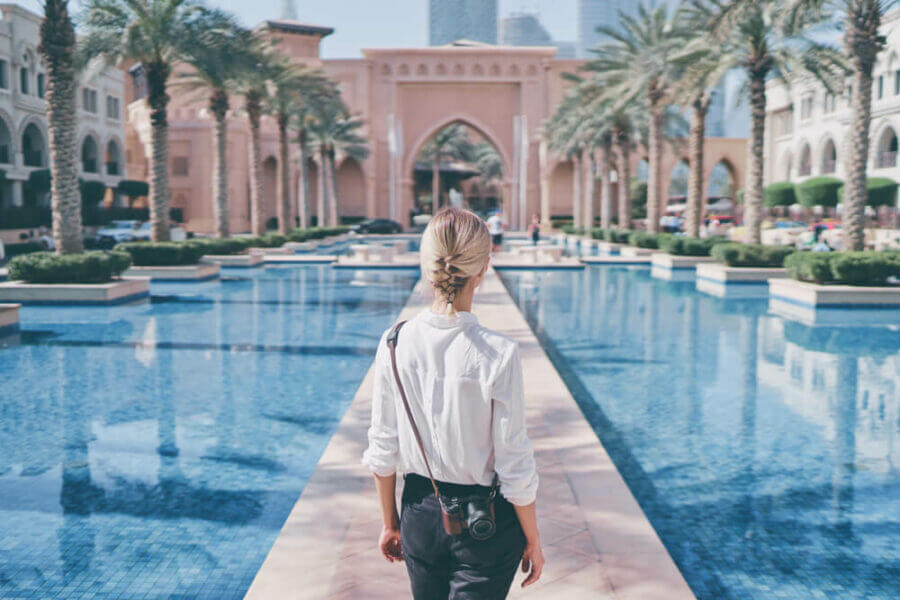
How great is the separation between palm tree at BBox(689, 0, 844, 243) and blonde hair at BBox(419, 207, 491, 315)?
15.9m

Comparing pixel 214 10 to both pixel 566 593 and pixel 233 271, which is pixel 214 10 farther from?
pixel 566 593

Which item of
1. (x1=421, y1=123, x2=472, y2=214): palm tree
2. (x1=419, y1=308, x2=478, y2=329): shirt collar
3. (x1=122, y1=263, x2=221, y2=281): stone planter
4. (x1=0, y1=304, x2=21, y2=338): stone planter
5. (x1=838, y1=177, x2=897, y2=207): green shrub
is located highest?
(x1=421, y1=123, x2=472, y2=214): palm tree

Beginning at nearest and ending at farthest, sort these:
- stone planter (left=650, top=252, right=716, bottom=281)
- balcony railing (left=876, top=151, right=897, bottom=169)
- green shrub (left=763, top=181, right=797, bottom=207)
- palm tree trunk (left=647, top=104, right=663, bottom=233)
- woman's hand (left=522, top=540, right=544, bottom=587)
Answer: woman's hand (left=522, top=540, right=544, bottom=587) < stone planter (left=650, top=252, right=716, bottom=281) < palm tree trunk (left=647, top=104, right=663, bottom=233) < balcony railing (left=876, top=151, right=897, bottom=169) < green shrub (left=763, top=181, right=797, bottom=207)

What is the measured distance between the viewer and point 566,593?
10.6 feet

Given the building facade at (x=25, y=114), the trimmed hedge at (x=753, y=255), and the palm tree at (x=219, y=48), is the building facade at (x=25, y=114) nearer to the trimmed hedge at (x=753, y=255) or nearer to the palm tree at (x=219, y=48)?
the palm tree at (x=219, y=48)

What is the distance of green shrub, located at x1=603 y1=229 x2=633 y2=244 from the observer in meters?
28.2

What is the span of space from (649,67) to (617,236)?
6619 mm

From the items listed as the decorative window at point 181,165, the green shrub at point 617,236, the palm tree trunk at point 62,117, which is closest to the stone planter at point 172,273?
the palm tree trunk at point 62,117

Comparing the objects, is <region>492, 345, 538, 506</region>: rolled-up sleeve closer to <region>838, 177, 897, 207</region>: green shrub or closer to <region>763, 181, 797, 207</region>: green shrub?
<region>838, 177, 897, 207</region>: green shrub

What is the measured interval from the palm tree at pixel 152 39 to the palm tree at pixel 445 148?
39833 millimetres

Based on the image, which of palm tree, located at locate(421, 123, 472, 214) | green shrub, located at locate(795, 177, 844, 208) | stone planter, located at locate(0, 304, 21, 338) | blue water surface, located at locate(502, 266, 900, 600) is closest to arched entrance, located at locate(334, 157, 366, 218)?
palm tree, located at locate(421, 123, 472, 214)

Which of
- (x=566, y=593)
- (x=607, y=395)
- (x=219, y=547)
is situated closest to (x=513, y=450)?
(x=566, y=593)

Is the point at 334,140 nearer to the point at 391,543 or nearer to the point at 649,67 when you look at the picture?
the point at 649,67

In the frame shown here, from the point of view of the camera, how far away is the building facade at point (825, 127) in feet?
116
